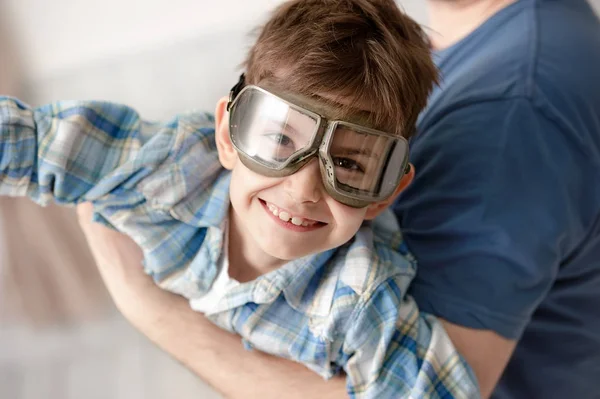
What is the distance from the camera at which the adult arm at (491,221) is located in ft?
2.73

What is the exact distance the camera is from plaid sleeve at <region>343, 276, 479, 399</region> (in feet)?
2.78

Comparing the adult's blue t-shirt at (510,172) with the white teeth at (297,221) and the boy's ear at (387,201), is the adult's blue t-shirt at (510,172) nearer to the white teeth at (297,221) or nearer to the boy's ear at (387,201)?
the boy's ear at (387,201)

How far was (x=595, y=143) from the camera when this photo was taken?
87 cm

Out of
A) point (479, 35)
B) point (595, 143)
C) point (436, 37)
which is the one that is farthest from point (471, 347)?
point (436, 37)

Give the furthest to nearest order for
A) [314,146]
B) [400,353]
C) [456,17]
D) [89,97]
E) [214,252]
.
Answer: [89,97]
[456,17]
[214,252]
[400,353]
[314,146]

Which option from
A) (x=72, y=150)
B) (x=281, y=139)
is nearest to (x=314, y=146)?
(x=281, y=139)

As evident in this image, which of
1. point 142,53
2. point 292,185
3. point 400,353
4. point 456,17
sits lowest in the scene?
point 400,353

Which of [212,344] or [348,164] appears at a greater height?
[348,164]

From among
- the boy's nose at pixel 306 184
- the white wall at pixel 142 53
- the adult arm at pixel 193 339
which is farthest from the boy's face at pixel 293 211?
the white wall at pixel 142 53

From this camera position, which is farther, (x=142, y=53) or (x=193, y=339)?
(x=142, y=53)

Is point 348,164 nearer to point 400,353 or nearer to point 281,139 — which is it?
point 281,139

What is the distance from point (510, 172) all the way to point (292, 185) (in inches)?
12.8

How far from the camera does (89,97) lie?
5.24ft

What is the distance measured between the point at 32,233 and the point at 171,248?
0.73 metres
